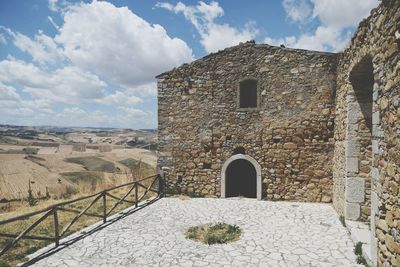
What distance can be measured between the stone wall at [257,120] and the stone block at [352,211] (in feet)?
9.02

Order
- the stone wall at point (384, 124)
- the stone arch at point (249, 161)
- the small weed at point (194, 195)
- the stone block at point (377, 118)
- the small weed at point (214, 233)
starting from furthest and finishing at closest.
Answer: the small weed at point (194, 195) → the stone arch at point (249, 161) → the small weed at point (214, 233) → the stone block at point (377, 118) → the stone wall at point (384, 124)

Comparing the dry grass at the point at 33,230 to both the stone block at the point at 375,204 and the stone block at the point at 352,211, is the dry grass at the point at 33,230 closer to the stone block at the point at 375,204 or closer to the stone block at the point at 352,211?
the stone block at the point at 375,204

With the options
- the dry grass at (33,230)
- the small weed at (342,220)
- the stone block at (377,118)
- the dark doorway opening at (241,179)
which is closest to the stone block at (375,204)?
the stone block at (377,118)

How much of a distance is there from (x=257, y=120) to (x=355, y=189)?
4.35 metres

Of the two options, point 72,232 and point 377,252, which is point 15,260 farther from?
point 377,252

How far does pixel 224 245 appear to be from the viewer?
6605 mm

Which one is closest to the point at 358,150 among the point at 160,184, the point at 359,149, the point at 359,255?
the point at 359,149

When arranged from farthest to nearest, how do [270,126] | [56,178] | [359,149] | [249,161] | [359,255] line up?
[56,178] → [249,161] → [270,126] → [359,149] → [359,255]

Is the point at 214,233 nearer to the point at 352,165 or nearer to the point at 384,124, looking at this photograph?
the point at 352,165

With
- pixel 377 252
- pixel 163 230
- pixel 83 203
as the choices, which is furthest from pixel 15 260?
pixel 377 252

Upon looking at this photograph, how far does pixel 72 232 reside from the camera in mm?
7727

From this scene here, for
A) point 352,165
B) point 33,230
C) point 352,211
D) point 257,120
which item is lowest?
point 33,230

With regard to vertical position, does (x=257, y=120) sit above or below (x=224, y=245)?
above

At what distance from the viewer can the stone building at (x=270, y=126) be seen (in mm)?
7480
